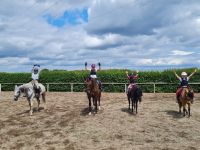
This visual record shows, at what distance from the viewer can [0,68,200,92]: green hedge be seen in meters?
34.5

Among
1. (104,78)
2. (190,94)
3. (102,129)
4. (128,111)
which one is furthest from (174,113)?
(104,78)

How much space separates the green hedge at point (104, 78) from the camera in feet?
113

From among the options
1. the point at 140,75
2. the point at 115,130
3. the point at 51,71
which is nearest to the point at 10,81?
the point at 51,71

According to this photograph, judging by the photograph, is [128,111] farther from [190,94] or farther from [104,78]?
[104,78]

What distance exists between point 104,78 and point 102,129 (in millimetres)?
21446

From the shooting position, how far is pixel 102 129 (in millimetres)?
15617

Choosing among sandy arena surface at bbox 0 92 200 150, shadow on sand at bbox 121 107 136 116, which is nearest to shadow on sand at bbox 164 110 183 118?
sandy arena surface at bbox 0 92 200 150

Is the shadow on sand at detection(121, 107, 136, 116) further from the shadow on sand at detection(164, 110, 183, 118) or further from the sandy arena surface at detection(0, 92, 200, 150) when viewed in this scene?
the shadow on sand at detection(164, 110, 183, 118)

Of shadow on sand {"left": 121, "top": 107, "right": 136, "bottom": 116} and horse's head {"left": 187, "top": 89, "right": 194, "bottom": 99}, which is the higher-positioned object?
horse's head {"left": 187, "top": 89, "right": 194, "bottom": 99}

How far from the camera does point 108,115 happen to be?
1875cm

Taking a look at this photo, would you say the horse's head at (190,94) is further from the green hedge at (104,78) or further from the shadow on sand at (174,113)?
the green hedge at (104,78)

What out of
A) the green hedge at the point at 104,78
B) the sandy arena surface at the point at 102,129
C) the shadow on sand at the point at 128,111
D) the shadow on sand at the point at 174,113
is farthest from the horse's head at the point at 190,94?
the green hedge at the point at 104,78

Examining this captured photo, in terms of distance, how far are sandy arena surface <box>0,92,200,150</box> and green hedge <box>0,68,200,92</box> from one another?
506 inches

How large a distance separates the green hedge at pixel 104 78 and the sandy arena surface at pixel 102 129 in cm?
1285
